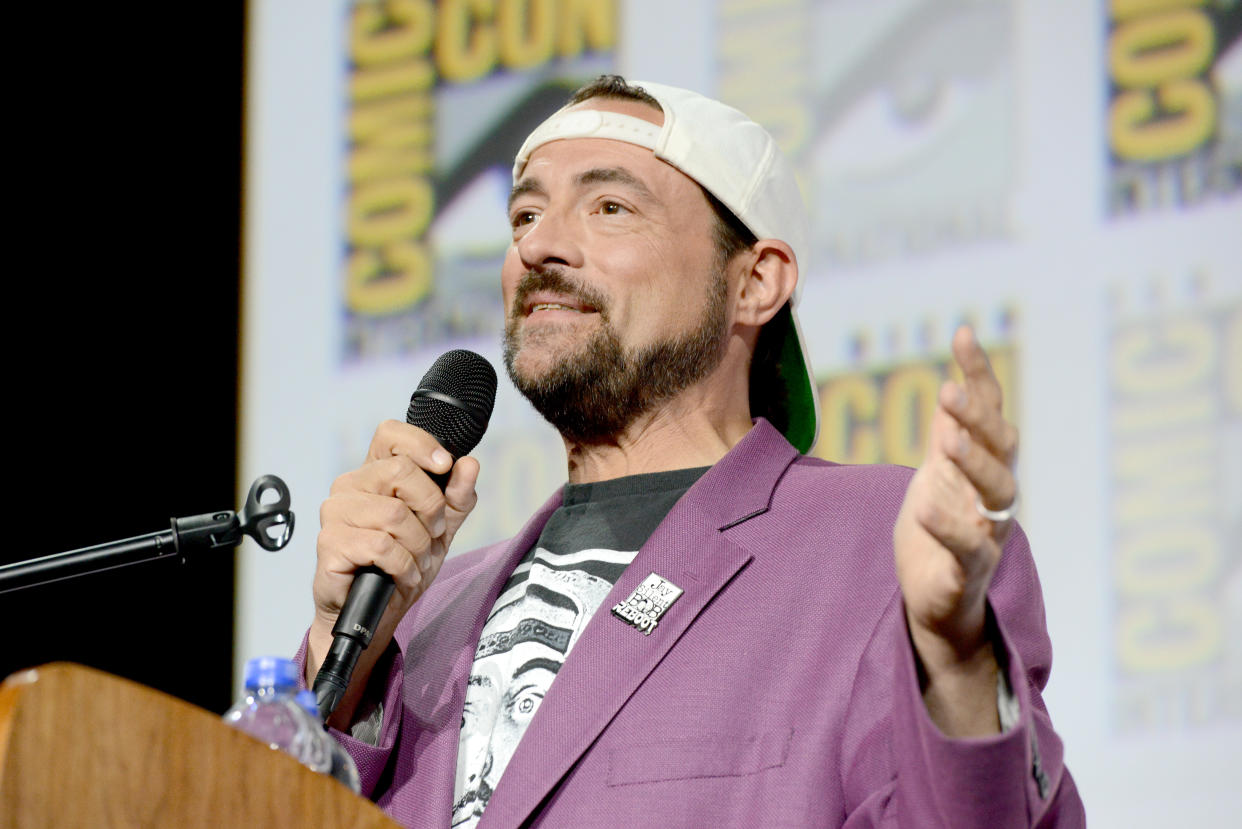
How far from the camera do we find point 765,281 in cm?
227

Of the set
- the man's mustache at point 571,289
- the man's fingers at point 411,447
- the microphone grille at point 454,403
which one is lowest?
the man's fingers at point 411,447

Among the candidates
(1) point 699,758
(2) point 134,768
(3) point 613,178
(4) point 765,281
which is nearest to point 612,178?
(3) point 613,178

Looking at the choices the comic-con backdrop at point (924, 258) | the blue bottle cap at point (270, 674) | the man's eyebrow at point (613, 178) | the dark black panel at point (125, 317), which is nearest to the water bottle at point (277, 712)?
the blue bottle cap at point (270, 674)

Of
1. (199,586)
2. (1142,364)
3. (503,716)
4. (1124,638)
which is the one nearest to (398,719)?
(503,716)

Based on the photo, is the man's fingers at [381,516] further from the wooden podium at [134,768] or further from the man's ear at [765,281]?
the man's ear at [765,281]

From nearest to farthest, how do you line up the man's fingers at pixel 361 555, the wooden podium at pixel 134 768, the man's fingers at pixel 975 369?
the wooden podium at pixel 134 768 → the man's fingers at pixel 975 369 → the man's fingers at pixel 361 555

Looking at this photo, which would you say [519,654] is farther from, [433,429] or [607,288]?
[607,288]

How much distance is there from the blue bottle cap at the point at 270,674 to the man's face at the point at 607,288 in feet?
3.13

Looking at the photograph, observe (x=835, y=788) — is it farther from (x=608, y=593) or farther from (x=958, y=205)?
(x=958, y=205)

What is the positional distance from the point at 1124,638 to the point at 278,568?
1.90m

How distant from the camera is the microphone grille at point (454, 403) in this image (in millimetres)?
1709

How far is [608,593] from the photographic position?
1768 mm

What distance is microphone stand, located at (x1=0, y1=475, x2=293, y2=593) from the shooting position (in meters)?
1.29

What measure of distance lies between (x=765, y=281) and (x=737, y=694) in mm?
879
